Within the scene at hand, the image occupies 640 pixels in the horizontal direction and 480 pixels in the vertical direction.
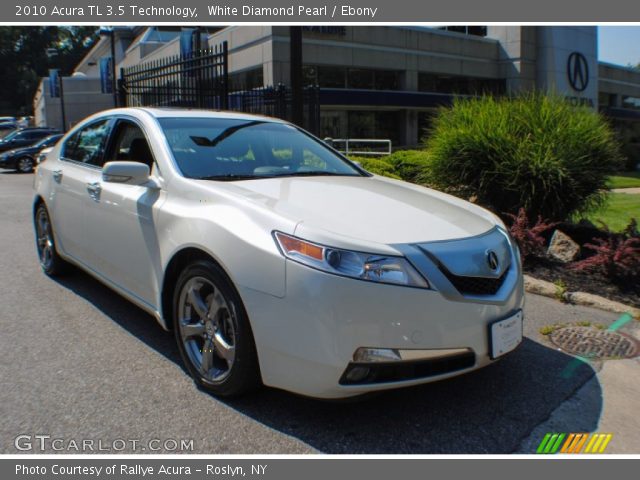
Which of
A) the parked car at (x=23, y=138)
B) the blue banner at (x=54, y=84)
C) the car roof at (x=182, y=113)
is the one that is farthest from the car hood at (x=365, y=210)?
the blue banner at (x=54, y=84)

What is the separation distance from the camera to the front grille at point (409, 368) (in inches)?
107

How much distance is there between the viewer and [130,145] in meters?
4.39

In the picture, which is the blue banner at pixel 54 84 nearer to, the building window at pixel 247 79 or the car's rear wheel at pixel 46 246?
the building window at pixel 247 79

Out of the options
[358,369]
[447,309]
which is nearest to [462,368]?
[447,309]

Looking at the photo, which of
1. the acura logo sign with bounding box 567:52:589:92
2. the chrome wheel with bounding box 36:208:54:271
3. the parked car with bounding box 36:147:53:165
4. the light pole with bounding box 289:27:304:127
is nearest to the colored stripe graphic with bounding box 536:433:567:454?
the chrome wheel with bounding box 36:208:54:271

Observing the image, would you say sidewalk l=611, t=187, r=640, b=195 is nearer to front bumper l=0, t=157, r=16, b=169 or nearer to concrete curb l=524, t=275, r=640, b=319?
concrete curb l=524, t=275, r=640, b=319

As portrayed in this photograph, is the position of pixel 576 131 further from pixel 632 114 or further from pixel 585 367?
pixel 632 114

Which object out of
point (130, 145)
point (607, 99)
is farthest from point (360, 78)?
point (130, 145)

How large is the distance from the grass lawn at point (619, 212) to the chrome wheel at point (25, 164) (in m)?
19.9

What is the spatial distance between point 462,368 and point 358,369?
55 centimetres

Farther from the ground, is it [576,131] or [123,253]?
[576,131]

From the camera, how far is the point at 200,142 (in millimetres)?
4039

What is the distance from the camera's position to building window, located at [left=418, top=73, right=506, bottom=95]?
38469 millimetres

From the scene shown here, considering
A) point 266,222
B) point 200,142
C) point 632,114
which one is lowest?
point 266,222
